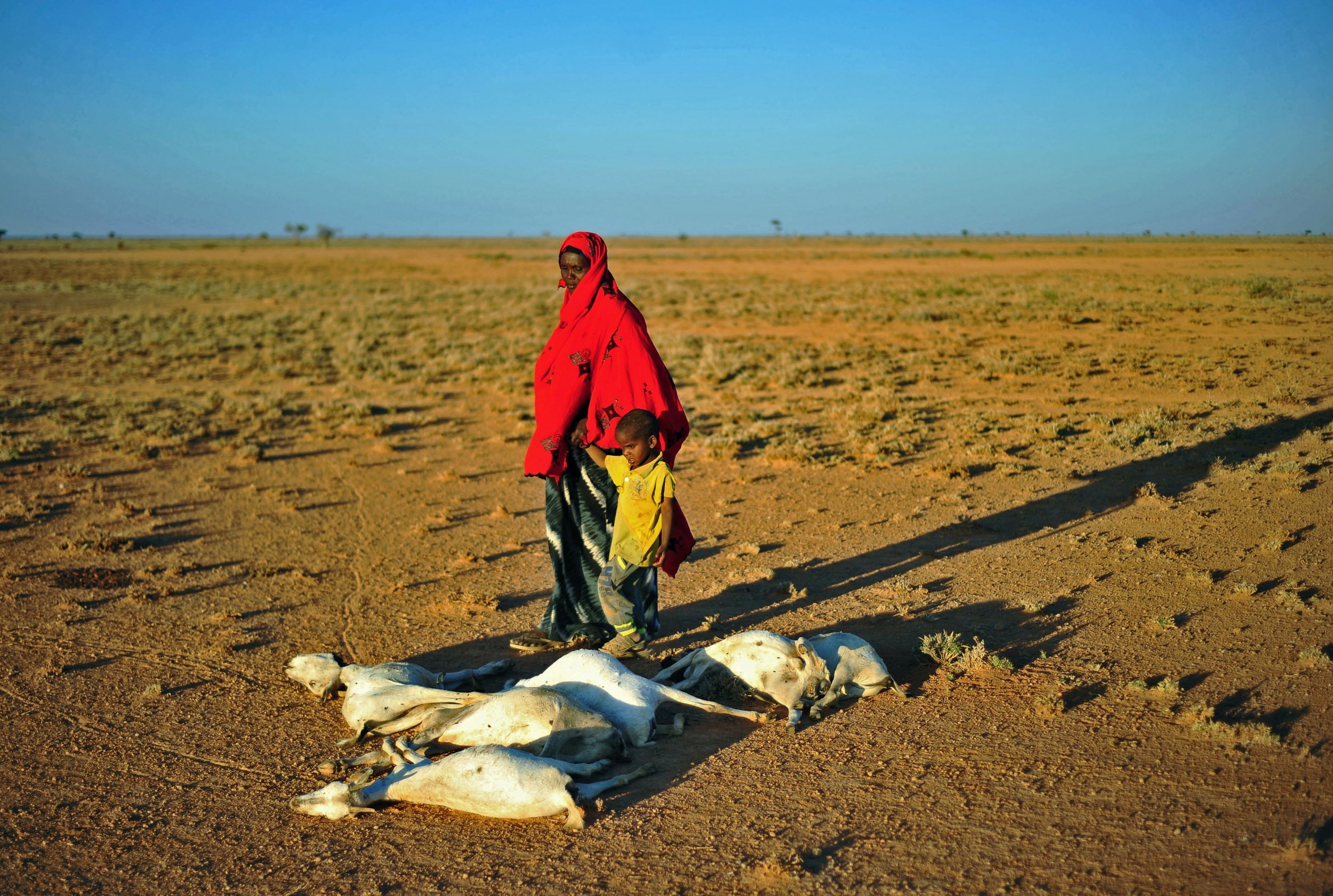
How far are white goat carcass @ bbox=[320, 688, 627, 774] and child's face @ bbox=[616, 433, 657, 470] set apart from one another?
133 cm

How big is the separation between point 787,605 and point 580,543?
4.76 ft

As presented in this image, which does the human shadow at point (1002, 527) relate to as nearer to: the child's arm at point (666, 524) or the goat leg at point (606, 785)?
the child's arm at point (666, 524)

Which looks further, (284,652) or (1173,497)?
(1173,497)

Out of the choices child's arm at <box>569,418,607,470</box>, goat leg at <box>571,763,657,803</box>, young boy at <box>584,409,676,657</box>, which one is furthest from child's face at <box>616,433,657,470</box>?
goat leg at <box>571,763,657,803</box>

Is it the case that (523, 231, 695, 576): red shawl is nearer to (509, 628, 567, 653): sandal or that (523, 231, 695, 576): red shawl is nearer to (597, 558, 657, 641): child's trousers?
(597, 558, 657, 641): child's trousers

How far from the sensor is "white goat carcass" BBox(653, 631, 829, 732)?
169 inches

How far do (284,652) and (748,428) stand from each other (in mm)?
7294

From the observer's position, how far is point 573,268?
5.09 m

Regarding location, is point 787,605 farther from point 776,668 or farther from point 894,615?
point 776,668

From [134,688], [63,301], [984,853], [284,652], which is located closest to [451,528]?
[284,652]

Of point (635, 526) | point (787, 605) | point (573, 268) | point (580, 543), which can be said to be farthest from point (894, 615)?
point (573, 268)

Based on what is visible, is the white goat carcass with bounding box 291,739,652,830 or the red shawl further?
the red shawl

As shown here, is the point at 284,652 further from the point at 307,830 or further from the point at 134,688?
the point at 307,830

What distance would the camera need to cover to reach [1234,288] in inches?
605
